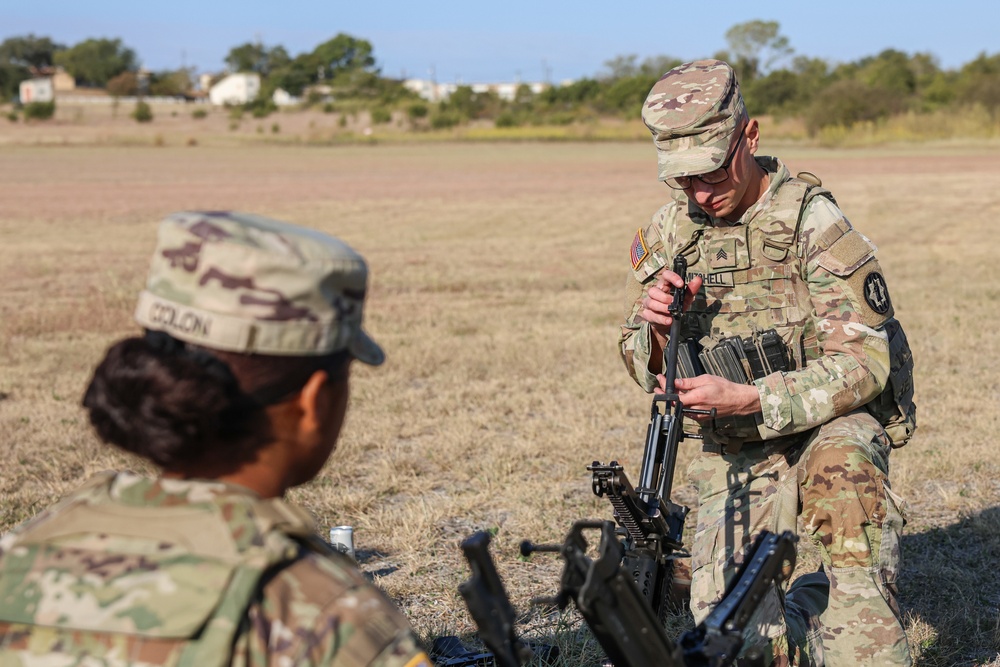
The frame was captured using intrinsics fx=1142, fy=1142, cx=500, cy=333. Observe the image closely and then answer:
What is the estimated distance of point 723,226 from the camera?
14.1ft

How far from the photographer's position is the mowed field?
204 inches

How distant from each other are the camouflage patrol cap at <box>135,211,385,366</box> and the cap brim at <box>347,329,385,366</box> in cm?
9

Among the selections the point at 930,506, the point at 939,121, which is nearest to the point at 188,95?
the point at 939,121

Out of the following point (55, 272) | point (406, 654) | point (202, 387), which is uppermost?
point (202, 387)

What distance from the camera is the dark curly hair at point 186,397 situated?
179 cm

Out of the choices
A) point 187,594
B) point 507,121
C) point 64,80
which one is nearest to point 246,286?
point 187,594

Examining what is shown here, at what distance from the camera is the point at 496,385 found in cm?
844

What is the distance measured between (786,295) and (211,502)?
9.38 ft

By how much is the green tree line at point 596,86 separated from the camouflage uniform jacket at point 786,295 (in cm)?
5903

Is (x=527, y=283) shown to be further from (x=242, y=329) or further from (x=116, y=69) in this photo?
(x=116, y=69)

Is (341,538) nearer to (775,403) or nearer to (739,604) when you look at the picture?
(775,403)

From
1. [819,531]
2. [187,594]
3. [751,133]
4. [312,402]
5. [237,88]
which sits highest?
[237,88]

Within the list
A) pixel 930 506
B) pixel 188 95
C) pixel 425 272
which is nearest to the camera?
pixel 930 506

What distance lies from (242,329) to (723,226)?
2.82m
